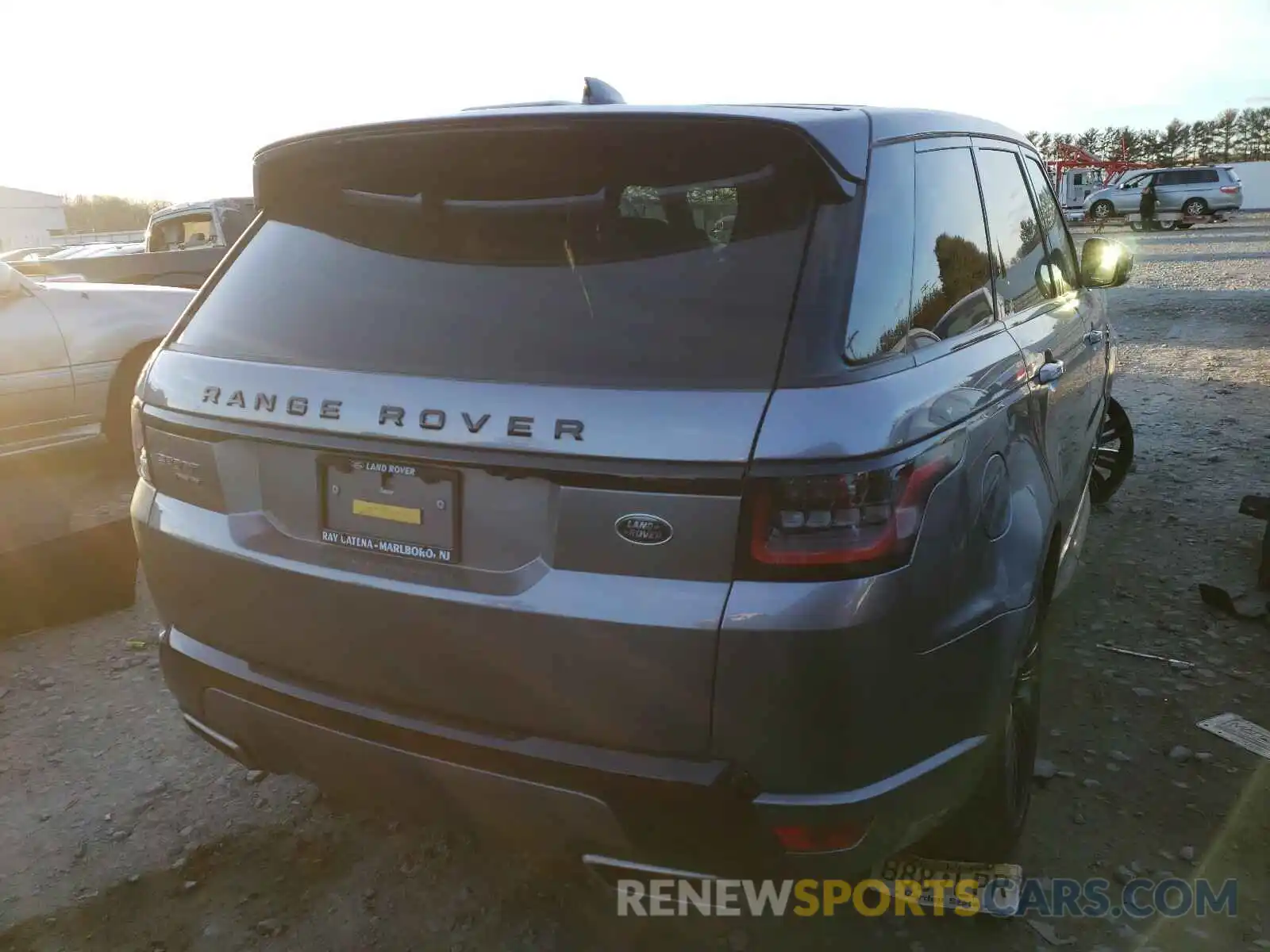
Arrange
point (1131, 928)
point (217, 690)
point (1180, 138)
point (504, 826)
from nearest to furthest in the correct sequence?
point (504, 826)
point (217, 690)
point (1131, 928)
point (1180, 138)

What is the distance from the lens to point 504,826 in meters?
1.98

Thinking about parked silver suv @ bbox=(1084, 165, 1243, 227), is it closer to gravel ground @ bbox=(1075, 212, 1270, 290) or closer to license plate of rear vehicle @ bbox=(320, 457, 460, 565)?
gravel ground @ bbox=(1075, 212, 1270, 290)

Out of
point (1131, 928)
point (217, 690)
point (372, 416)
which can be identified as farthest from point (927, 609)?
point (217, 690)

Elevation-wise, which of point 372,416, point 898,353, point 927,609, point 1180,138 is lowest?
point 927,609

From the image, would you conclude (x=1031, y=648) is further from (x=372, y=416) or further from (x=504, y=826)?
(x=372, y=416)

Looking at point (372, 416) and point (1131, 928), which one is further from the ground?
point (372, 416)

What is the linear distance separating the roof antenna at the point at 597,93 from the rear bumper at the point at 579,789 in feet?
4.86

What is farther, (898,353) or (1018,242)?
(1018,242)

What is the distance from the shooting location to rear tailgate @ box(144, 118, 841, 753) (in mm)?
1754

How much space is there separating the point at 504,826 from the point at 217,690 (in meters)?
0.80

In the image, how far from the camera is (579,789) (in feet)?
6.10

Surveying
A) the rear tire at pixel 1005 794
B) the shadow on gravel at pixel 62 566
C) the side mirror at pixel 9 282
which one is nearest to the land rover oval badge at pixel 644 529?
the rear tire at pixel 1005 794

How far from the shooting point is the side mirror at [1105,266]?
169 inches

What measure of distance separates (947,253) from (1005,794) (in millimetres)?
1375
